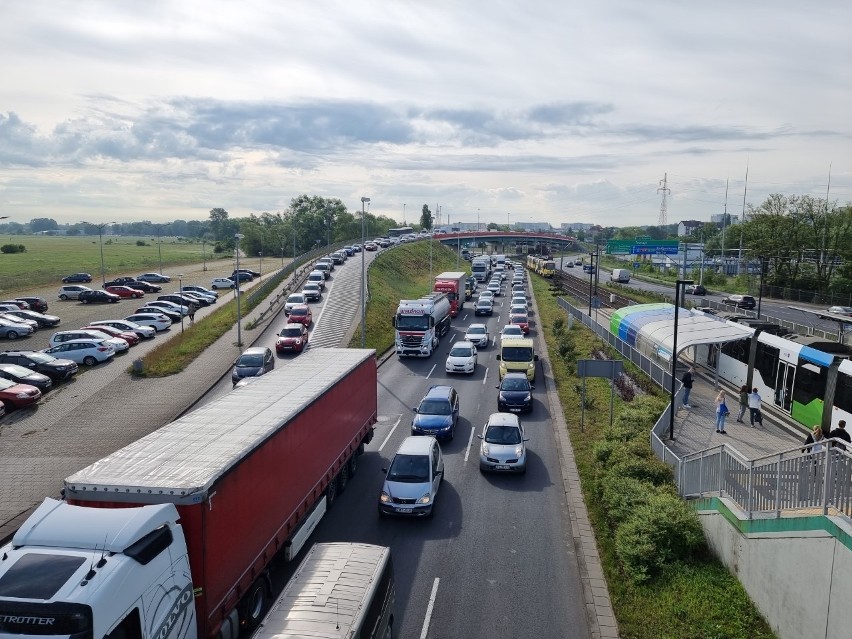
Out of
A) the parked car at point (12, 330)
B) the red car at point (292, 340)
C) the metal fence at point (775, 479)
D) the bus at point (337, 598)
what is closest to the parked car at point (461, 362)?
the red car at point (292, 340)

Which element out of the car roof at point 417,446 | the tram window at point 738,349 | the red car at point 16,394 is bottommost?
the red car at point 16,394

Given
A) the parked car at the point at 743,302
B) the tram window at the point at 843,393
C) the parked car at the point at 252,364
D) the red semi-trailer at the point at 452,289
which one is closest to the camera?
the tram window at the point at 843,393

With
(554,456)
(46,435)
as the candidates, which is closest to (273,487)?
(554,456)

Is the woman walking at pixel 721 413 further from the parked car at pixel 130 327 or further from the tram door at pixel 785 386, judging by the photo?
the parked car at pixel 130 327

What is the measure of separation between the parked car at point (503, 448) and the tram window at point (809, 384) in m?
9.36

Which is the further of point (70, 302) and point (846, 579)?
point (70, 302)

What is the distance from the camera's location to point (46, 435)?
75.9ft

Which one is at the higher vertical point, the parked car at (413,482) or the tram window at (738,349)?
the tram window at (738,349)

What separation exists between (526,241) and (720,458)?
160 m

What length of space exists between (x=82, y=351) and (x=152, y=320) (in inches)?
407

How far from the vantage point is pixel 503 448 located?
18703 millimetres

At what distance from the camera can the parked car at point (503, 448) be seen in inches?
725

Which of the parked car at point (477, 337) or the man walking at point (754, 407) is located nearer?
the man walking at point (754, 407)

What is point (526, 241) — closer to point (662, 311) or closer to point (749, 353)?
point (662, 311)
